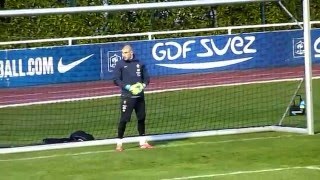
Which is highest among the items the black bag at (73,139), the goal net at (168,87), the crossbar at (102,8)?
the crossbar at (102,8)

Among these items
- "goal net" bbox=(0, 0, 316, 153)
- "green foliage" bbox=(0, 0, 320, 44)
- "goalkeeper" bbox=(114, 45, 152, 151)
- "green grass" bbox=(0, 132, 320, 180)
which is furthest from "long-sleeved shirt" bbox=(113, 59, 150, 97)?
"green foliage" bbox=(0, 0, 320, 44)

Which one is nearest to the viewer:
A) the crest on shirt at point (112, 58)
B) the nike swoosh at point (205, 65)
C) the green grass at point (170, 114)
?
the green grass at point (170, 114)

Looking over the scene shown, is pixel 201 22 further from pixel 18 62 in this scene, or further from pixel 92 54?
pixel 18 62

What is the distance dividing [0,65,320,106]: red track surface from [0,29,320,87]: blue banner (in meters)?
0.20

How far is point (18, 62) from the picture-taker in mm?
26406

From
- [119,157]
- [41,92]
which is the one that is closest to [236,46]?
[41,92]

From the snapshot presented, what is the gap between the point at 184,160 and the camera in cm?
1509

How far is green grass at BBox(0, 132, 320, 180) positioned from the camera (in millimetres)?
13641

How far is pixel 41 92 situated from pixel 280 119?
347 inches

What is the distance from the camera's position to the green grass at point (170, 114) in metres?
19.9

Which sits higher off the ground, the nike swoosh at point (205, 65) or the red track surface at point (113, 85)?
the nike swoosh at point (205, 65)

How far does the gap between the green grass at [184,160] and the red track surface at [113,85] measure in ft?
29.9

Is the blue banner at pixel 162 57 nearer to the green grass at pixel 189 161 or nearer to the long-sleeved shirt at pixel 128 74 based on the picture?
the green grass at pixel 189 161

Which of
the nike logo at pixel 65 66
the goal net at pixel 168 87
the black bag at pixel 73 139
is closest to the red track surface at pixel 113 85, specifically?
the goal net at pixel 168 87
